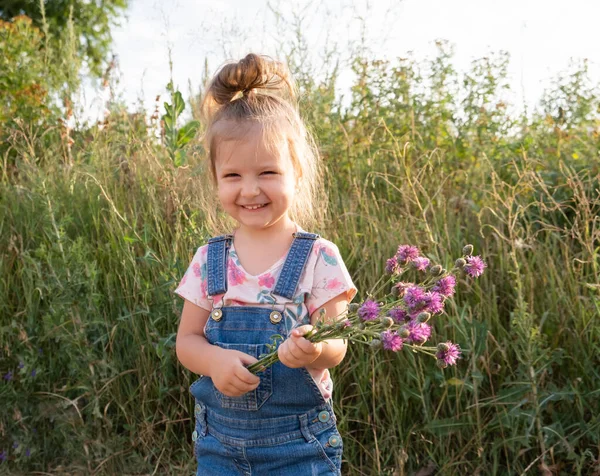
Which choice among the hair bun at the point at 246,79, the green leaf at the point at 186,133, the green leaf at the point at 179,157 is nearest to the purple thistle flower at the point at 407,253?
the hair bun at the point at 246,79

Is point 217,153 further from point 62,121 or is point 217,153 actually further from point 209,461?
point 62,121

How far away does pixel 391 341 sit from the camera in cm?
147

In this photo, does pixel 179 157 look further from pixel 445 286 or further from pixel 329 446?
pixel 445 286

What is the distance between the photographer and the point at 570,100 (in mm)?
4594

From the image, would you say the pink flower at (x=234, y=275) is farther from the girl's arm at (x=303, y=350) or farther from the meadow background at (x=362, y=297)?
the meadow background at (x=362, y=297)

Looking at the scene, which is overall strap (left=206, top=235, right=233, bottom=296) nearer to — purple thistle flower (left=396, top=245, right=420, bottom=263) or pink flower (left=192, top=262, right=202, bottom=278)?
pink flower (left=192, top=262, right=202, bottom=278)

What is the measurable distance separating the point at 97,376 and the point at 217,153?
59.9 inches

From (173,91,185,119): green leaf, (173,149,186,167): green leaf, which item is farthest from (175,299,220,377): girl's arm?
(173,91,185,119): green leaf

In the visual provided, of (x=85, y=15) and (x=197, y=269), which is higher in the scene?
(x=85, y=15)

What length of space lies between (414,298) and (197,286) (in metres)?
0.77

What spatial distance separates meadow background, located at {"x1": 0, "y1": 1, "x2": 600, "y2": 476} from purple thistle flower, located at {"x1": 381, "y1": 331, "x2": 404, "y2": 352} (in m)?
1.23

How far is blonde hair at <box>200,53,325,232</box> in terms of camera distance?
201cm

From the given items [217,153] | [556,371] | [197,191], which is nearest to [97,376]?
[197,191]

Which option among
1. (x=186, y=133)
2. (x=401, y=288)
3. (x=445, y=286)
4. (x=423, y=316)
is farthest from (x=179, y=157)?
(x=423, y=316)
